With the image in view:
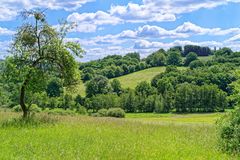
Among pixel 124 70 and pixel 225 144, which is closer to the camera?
pixel 225 144

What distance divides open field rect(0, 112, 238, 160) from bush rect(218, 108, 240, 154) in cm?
51

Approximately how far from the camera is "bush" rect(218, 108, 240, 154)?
14.6 meters

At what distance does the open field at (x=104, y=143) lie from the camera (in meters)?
12.8

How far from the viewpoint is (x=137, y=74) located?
189125mm

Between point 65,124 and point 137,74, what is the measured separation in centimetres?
16850

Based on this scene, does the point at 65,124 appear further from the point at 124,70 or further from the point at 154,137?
the point at 124,70

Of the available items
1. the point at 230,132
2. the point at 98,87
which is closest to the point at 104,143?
the point at 230,132

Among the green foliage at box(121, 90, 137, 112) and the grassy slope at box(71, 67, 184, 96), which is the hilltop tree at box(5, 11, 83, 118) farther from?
the grassy slope at box(71, 67, 184, 96)

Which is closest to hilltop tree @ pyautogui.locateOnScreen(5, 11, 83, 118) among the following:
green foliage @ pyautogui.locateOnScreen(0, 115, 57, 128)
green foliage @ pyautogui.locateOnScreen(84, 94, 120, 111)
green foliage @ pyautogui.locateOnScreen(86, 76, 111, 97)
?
green foliage @ pyautogui.locateOnScreen(0, 115, 57, 128)

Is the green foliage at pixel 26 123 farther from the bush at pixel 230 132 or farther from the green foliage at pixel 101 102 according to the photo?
the green foliage at pixel 101 102

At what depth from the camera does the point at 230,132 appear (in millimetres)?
15500

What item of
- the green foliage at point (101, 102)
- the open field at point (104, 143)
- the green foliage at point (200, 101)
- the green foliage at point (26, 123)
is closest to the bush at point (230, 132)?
the open field at point (104, 143)

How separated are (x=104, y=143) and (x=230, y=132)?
211 inches

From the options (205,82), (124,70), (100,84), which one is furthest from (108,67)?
(205,82)
